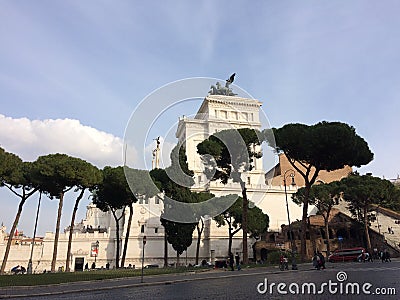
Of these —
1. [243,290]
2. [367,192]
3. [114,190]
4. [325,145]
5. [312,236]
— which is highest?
[325,145]

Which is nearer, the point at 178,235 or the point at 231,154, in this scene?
the point at 231,154

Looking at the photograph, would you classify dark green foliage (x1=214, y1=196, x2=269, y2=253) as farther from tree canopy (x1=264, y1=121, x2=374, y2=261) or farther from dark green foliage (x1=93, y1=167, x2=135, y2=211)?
tree canopy (x1=264, y1=121, x2=374, y2=261)

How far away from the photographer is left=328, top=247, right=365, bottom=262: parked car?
3312cm

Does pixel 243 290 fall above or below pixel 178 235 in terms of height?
below

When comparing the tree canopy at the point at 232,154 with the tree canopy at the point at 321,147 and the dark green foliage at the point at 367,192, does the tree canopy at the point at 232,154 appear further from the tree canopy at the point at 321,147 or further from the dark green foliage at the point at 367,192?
the dark green foliage at the point at 367,192

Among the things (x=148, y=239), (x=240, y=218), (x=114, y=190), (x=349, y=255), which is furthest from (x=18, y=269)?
(x=349, y=255)

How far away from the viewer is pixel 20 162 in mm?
33625

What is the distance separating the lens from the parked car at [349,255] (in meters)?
33.1

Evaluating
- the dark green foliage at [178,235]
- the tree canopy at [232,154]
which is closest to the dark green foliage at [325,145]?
the tree canopy at [232,154]

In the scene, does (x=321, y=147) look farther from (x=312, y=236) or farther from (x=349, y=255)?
(x=312, y=236)

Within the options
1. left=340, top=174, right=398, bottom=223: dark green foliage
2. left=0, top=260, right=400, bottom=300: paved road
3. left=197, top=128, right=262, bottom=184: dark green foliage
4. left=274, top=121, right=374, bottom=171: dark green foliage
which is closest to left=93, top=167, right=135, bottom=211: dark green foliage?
left=197, top=128, right=262, bottom=184: dark green foliage

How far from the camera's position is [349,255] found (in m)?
33.8

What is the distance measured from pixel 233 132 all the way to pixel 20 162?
2021cm

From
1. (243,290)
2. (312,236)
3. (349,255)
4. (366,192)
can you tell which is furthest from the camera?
(312,236)
